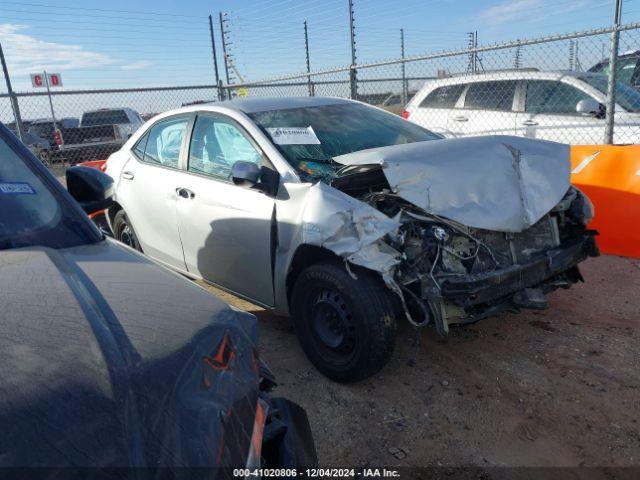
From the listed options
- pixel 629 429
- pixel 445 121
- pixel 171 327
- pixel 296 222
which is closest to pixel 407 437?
pixel 629 429

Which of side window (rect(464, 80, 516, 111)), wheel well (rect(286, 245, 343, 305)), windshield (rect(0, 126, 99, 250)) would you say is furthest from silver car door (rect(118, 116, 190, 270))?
side window (rect(464, 80, 516, 111))

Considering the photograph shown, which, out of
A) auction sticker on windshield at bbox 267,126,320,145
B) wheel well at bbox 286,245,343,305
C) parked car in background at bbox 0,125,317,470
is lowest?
wheel well at bbox 286,245,343,305

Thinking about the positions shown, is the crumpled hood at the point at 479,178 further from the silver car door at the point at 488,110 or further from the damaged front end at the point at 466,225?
the silver car door at the point at 488,110

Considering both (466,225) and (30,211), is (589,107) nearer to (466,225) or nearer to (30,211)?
(466,225)

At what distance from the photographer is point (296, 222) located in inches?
122

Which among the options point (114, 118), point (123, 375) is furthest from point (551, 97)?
point (114, 118)

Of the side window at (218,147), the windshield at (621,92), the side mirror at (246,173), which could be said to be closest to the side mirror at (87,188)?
the side mirror at (246,173)

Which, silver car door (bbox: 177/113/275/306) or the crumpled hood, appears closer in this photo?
the crumpled hood

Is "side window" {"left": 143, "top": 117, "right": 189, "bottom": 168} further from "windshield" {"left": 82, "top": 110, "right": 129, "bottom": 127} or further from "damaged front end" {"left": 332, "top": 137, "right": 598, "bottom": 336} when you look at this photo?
"windshield" {"left": 82, "top": 110, "right": 129, "bottom": 127}

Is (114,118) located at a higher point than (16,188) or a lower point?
higher

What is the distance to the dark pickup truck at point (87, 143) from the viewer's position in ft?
44.1

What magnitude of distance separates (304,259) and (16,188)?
65.3 inches

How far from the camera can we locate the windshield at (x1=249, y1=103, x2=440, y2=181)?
3.49 m

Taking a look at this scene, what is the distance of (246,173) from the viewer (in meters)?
3.12
